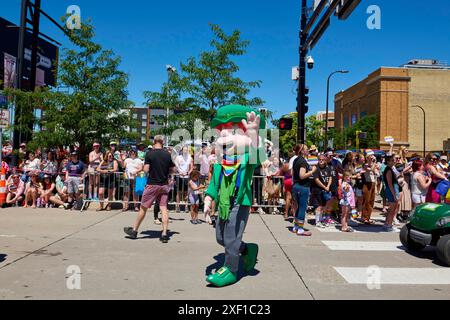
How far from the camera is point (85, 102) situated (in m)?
12.4

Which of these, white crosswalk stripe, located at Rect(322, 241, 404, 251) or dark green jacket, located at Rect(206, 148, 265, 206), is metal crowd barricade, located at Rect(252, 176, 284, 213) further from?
dark green jacket, located at Rect(206, 148, 265, 206)

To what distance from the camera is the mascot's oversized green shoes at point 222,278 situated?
15.1 ft

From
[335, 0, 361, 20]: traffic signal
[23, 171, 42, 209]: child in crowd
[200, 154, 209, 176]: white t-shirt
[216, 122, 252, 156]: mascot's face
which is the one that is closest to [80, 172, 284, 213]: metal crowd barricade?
[200, 154, 209, 176]: white t-shirt

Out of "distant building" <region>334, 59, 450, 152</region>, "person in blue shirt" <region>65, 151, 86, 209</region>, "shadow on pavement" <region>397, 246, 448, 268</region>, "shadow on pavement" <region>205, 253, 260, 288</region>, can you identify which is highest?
"distant building" <region>334, 59, 450, 152</region>

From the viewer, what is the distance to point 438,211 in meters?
6.17

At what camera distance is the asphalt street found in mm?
4461

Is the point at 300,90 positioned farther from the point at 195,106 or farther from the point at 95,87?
the point at 95,87

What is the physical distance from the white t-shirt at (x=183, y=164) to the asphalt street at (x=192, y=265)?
264cm

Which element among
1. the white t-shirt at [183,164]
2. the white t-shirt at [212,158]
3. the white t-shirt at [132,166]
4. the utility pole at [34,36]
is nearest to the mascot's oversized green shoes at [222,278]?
the white t-shirt at [212,158]

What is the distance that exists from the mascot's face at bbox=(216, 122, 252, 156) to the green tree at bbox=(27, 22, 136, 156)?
8.04 m

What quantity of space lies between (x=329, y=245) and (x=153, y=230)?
3.49 metres

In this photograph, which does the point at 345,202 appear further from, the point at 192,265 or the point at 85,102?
the point at 85,102

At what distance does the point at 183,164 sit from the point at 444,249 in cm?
718
